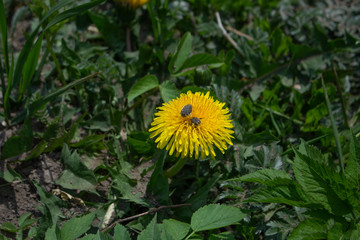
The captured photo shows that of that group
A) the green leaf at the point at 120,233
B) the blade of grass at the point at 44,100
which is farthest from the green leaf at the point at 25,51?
the green leaf at the point at 120,233

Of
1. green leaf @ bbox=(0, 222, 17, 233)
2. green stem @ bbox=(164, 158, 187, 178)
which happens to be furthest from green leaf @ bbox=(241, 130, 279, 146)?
green leaf @ bbox=(0, 222, 17, 233)

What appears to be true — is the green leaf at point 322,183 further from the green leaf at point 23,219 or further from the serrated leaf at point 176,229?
→ the green leaf at point 23,219

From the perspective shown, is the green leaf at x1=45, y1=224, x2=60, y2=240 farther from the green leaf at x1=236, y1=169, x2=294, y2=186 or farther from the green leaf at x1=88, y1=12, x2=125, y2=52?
the green leaf at x1=88, y1=12, x2=125, y2=52

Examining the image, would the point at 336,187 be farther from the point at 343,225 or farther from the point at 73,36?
the point at 73,36

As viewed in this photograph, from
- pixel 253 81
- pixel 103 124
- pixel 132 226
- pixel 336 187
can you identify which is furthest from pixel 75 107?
pixel 336 187

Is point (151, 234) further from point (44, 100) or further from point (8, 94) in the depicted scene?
point (8, 94)
